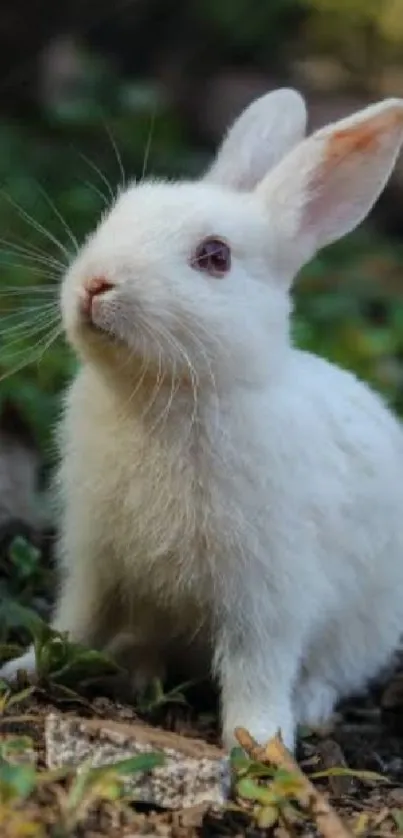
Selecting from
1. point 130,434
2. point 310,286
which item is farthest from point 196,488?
point 310,286

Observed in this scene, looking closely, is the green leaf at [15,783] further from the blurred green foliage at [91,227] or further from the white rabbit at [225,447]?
the blurred green foliage at [91,227]

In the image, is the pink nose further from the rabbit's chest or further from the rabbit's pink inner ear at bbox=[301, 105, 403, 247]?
the rabbit's pink inner ear at bbox=[301, 105, 403, 247]

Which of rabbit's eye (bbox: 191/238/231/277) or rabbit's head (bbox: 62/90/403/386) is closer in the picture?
rabbit's head (bbox: 62/90/403/386)

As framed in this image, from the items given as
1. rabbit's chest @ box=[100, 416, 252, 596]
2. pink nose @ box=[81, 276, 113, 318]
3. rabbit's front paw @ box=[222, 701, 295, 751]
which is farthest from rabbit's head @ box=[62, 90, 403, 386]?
rabbit's front paw @ box=[222, 701, 295, 751]

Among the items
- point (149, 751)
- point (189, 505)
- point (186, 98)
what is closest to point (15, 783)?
point (149, 751)

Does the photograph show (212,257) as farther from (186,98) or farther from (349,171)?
(186,98)

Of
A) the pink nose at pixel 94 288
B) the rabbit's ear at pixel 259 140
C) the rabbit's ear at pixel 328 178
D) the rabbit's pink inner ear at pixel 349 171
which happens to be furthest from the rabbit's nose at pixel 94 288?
the rabbit's ear at pixel 259 140

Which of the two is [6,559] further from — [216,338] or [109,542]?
[216,338]
